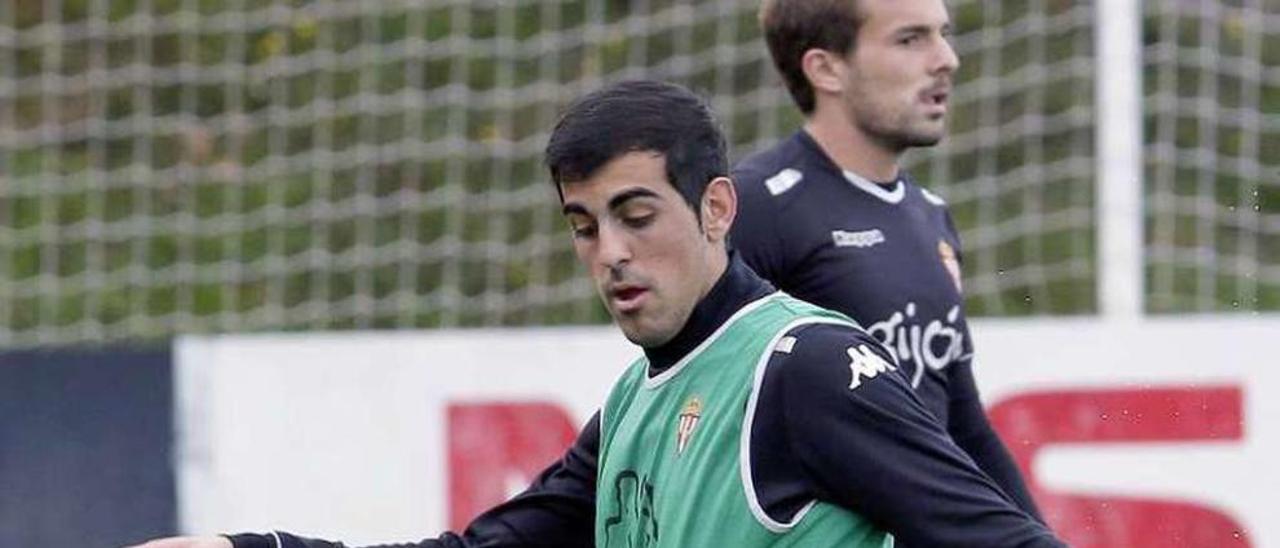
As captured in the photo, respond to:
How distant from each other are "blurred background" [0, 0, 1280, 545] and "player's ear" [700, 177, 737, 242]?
4.82 meters

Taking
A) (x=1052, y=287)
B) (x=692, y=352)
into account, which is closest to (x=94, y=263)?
(x=1052, y=287)

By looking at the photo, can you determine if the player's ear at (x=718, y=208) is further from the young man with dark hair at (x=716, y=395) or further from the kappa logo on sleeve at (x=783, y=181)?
the kappa logo on sleeve at (x=783, y=181)

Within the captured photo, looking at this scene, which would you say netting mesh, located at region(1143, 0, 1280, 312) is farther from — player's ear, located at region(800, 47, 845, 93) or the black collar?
the black collar

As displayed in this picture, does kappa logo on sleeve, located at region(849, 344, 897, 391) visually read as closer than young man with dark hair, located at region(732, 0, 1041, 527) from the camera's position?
Yes

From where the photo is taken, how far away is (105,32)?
895 centimetres

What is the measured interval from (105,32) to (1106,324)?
3905mm

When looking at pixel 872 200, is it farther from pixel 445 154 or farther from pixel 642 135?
pixel 445 154

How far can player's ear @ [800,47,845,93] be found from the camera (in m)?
5.04

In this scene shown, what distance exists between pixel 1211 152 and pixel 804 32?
11.1ft

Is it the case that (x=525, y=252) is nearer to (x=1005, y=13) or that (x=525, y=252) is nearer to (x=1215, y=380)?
(x=1005, y=13)

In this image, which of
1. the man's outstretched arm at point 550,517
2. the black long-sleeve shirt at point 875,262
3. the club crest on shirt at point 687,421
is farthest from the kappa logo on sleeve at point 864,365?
the black long-sleeve shirt at point 875,262

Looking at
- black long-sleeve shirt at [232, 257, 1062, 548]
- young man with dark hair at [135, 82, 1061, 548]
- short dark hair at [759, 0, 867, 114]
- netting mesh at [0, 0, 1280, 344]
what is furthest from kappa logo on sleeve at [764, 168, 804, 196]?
netting mesh at [0, 0, 1280, 344]

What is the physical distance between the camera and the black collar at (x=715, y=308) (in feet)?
11.3

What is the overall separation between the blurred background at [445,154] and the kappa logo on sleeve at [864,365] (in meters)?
5.05
